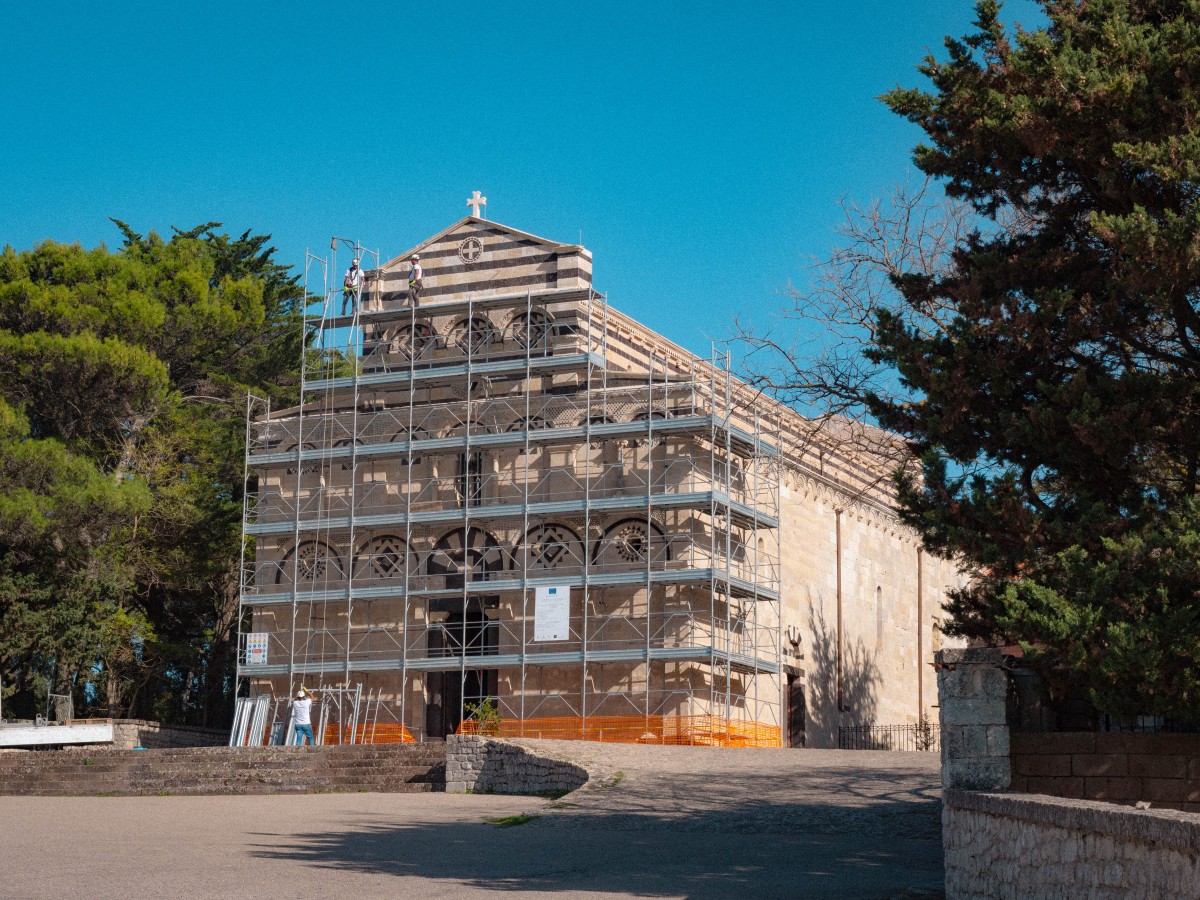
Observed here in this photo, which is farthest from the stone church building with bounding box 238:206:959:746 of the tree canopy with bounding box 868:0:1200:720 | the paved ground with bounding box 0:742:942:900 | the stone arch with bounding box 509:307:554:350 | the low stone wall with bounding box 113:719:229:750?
the tree canopy with bounding box 868:0:1200:720

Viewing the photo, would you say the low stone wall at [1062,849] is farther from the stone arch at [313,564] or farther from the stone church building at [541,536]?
the stone arch at [313,564]

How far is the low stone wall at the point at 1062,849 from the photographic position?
25.1ft

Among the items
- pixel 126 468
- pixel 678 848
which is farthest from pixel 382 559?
pixel 678 848

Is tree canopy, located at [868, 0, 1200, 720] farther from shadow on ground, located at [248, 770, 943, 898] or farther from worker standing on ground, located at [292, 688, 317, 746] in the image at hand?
worker standing on ground, located at [292, 688, 317, 746]

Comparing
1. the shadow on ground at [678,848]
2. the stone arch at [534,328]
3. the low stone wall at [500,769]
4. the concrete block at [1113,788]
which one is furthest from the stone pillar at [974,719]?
the stone arch at [534,328]

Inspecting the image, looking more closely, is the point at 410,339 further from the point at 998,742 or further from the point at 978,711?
the point at 998,742

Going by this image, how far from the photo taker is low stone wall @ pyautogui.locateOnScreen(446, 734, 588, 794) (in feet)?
76.5

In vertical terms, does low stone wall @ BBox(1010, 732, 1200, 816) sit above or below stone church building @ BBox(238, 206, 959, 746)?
below

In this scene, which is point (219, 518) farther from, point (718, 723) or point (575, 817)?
point (575, 817)

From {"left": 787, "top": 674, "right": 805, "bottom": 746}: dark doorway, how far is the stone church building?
0.15 meters

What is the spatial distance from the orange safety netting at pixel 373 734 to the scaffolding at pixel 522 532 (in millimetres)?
69

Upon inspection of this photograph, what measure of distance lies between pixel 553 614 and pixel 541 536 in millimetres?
2193

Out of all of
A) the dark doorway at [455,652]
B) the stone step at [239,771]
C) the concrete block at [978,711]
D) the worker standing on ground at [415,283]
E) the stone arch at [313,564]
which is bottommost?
the stone step at [239,771]

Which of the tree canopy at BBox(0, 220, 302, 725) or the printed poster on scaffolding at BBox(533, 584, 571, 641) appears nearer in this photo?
the printed poster on scaffolding at BBox(533, 584, 571, 641)
